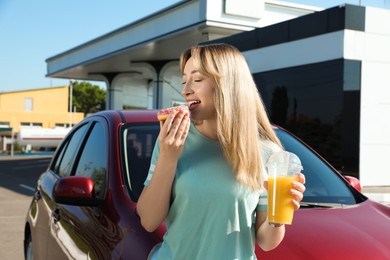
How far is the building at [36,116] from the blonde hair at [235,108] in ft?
142

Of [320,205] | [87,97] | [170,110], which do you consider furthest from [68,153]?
[87,97]

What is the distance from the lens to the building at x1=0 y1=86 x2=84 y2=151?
43875 mm

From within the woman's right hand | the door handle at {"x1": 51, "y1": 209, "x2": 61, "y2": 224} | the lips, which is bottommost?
the door handle at {"x1": 51, "y1": 209, "x2": 61, "y2": 224}

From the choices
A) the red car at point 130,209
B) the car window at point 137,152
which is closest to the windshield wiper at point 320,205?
the red car at point 130,209

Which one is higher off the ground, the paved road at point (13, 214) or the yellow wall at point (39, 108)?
the yellow wall at point (39, 108)

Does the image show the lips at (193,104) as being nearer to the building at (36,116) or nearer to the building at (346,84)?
the building at (346,84)

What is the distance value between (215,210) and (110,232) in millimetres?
1066

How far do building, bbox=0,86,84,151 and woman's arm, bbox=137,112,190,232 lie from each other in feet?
142

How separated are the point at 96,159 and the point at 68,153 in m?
0.88

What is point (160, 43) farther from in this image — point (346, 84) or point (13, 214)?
point (13, 214)

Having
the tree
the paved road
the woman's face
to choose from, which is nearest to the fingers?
the woman's face

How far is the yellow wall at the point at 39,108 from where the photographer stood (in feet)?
181

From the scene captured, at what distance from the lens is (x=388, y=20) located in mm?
15812

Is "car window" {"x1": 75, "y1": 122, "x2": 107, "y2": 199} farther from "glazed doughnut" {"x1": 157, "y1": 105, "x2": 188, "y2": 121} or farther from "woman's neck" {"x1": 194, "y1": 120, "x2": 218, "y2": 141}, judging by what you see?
"glazed doughnut" {"x1": 157, "y1": 105, "x2": 188, "y2": 121}
